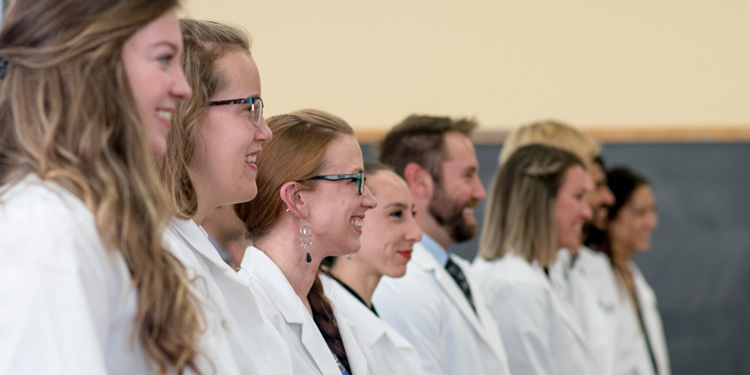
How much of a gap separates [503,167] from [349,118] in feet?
5.31

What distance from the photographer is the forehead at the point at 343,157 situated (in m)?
1.98

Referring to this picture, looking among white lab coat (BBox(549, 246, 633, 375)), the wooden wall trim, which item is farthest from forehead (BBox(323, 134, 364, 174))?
the wooden wall trim

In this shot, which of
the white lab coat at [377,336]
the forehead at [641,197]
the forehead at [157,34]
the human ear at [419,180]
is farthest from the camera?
the forehead at [641,197]

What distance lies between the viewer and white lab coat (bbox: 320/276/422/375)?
2234 millimetres

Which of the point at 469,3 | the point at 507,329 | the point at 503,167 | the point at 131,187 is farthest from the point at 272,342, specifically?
the point at 469,3

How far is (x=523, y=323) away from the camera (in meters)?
3.27

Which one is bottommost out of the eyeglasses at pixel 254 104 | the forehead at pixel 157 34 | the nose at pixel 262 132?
the nose at pixel 262 132

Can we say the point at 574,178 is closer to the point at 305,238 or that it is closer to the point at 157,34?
the point at 305,238

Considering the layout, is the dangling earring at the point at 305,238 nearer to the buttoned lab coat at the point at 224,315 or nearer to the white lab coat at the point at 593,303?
the buttoned lab coat at the point at 224,315

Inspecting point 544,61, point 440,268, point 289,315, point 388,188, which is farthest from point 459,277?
point 544,61

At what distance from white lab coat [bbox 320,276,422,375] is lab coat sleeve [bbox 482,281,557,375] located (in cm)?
97

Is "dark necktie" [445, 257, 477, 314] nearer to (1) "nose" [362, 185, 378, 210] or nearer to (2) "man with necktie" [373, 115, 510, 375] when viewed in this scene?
(2) "man with necktie" [373, 115, 510, 375]

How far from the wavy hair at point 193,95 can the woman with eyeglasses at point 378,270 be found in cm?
81

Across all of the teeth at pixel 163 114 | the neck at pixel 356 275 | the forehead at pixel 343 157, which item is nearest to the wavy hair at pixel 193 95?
the teeth at pixel 163 114
